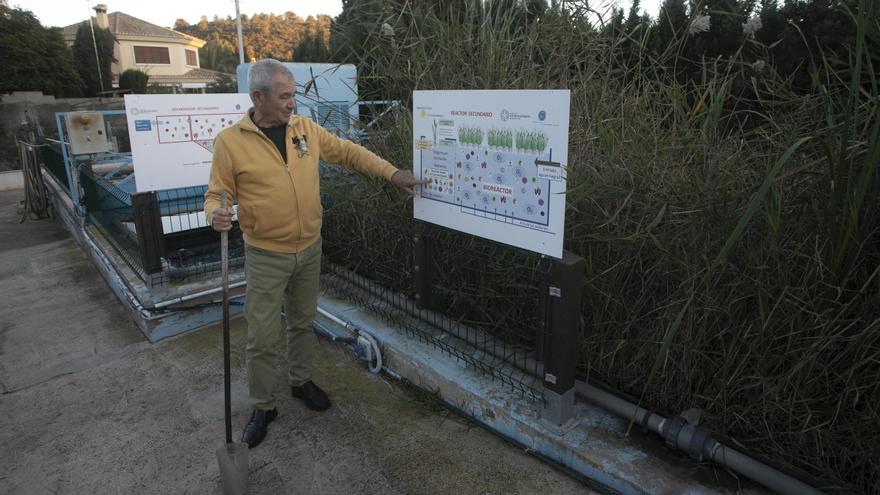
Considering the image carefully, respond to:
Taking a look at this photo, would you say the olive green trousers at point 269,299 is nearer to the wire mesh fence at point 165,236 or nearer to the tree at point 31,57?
the wire mesh fence at point 165,236

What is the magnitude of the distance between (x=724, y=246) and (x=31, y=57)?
3024 centimetres

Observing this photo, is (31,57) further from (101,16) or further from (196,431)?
(196,431)

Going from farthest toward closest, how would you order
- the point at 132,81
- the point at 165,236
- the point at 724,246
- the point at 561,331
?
the point at 132,81, the point at 165,236, the point at 561,331, the point at 724,246

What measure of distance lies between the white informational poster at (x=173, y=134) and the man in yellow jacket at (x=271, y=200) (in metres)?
1.98

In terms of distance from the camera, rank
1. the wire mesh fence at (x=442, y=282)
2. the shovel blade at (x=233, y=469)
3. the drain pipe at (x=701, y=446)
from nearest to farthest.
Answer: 1. the drain pipe at (x=701, y=446)
2. the shovel blade at (x=233, y=469)
3. the wire mesh fence at (x=442, y=282)

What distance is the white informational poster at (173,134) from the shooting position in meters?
4.22

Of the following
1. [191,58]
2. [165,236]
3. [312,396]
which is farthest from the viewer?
[191,58]

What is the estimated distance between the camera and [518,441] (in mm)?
2592

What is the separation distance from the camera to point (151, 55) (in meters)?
49.9

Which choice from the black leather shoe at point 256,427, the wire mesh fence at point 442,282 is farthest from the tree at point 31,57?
the black leather shoe at point 256,427

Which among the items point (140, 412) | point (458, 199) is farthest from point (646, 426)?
point (140, 412)

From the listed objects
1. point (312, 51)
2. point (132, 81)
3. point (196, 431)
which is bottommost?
point (196, 431)

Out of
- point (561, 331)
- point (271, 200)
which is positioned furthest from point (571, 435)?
point (271, 200)

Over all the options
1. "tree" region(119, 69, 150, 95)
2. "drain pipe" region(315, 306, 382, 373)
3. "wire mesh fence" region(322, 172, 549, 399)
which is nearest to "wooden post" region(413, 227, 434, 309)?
"wire mesh fence" region(322, 172, 549, 399)
